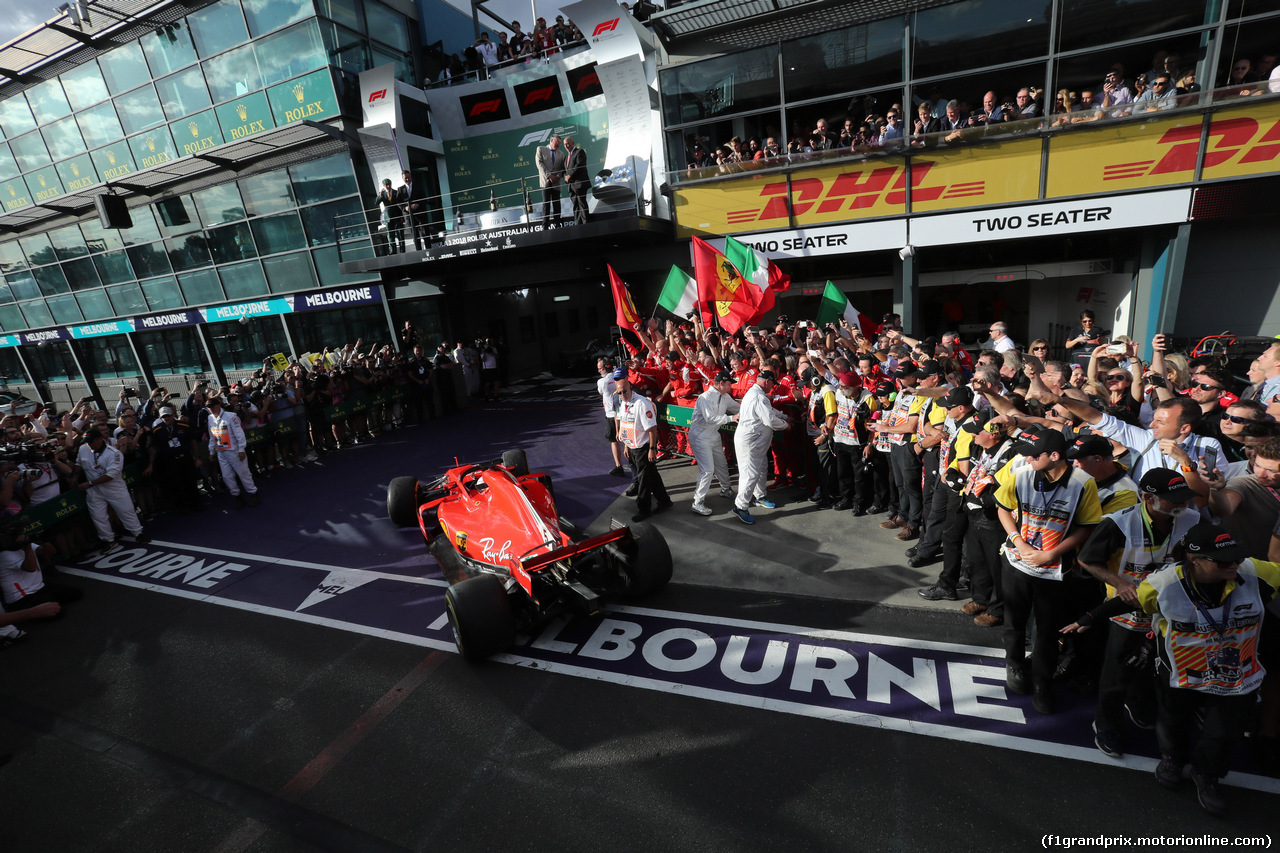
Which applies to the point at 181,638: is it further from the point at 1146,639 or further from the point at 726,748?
the point at 1146,639

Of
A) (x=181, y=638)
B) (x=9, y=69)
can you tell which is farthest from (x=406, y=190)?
(x=9, y=69)

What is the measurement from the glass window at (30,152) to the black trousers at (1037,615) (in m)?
31.7

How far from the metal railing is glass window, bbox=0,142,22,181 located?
15836 mm

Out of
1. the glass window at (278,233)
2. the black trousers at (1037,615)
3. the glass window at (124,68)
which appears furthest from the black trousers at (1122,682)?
the glass window at (124,68)

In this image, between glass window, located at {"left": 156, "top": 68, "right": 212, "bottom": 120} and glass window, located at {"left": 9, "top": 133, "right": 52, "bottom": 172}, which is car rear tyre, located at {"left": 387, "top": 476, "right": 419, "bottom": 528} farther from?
glass window, located at {"left": 9, "top": 133, "right": 52, "bottom": 172}

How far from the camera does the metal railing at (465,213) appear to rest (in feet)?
48.9

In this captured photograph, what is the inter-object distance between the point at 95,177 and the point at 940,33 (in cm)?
2684

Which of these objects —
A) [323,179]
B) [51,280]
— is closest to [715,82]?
[323,179]

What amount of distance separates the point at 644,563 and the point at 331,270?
17.4 meters

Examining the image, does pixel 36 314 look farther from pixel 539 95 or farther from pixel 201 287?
pixel 539 95

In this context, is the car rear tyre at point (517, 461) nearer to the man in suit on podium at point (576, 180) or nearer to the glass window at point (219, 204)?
the man in suit on podium at point (576, 180)

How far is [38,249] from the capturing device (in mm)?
24250

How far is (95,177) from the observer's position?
20.6 metres

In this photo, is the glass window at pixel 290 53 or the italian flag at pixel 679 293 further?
the glass window at pixel 290 53
